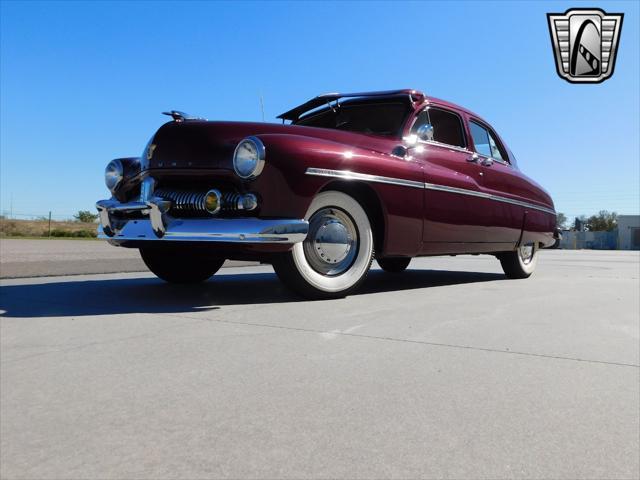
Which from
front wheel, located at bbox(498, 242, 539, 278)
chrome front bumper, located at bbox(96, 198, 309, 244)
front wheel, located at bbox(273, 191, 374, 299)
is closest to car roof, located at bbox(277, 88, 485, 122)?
front wheel, located at bbox(273, 191, 374, 299)

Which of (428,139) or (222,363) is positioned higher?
(428,139)

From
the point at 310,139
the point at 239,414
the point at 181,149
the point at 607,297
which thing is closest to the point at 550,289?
the point at 607,297

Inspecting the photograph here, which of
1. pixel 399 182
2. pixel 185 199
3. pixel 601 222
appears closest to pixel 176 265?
pixel 185 199

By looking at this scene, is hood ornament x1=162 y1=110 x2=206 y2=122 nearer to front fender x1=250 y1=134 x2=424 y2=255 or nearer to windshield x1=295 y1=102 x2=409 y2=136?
front fender x1=250 y1=134 x2=424 y2=255

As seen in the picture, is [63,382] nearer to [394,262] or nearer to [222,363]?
[222,363]

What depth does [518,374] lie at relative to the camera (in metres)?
2.10

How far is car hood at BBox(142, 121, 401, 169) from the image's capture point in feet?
11.9

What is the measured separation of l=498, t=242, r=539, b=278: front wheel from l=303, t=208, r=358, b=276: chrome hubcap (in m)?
3.02

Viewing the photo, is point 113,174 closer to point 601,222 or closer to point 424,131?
→ point 424,131

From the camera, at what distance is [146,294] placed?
4.13 meters

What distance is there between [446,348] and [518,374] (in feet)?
1.44

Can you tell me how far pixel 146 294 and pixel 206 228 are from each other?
111cm

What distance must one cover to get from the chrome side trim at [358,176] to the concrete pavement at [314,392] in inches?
36.2

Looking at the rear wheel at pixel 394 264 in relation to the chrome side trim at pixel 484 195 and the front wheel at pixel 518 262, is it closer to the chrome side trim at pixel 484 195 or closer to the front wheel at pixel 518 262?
the front wheel at pixel 518 262
